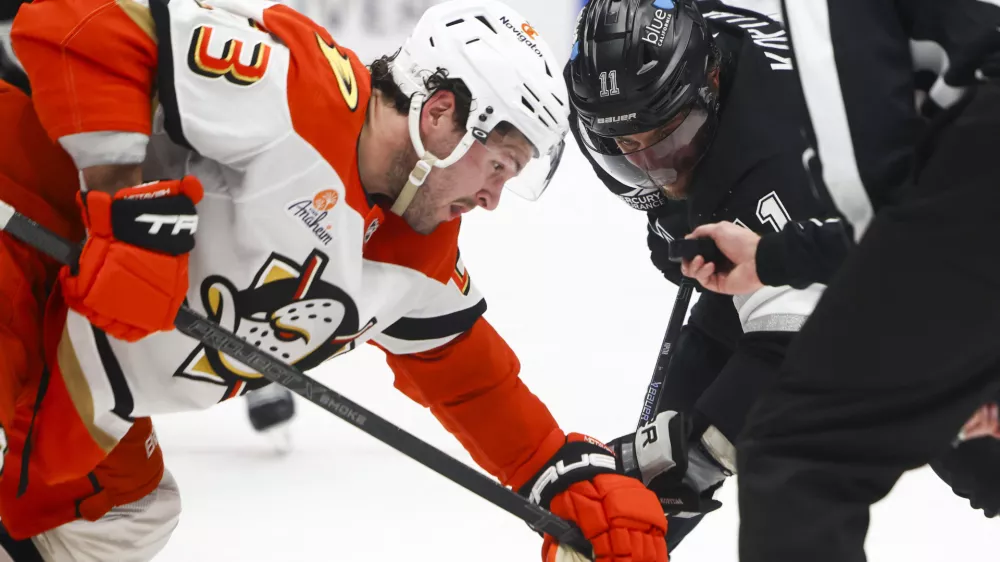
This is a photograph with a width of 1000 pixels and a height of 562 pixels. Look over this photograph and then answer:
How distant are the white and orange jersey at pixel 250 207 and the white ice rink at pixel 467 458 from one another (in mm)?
741

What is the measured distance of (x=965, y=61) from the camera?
4.04 ft

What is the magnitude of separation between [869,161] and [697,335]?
1.17 m

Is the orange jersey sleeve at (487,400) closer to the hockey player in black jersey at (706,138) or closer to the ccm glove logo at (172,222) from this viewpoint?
the hockey player in black jersey at (706,138)

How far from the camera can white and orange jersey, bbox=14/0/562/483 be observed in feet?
4.70

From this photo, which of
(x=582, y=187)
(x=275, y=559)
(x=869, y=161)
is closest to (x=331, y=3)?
(x=582, y=187)

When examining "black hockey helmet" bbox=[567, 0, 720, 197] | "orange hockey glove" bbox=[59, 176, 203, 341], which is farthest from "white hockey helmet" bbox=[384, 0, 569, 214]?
"orange hockey glove" bbox=[59, 176, 203, 341]

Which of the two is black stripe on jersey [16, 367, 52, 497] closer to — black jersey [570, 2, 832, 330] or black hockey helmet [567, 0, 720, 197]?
black hockey helmet [567, 0, 720, 197]

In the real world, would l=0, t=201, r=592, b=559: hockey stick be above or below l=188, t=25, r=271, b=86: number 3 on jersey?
below

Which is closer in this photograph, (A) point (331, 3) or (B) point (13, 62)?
(B) point (13, 62)

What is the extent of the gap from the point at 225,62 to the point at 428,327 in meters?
0.61

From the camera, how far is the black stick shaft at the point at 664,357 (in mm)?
2424

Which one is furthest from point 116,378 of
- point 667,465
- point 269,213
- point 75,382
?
point 667,465

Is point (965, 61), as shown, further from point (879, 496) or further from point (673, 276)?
point (673, 276)

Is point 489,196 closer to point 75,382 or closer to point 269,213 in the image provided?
point 269,213
